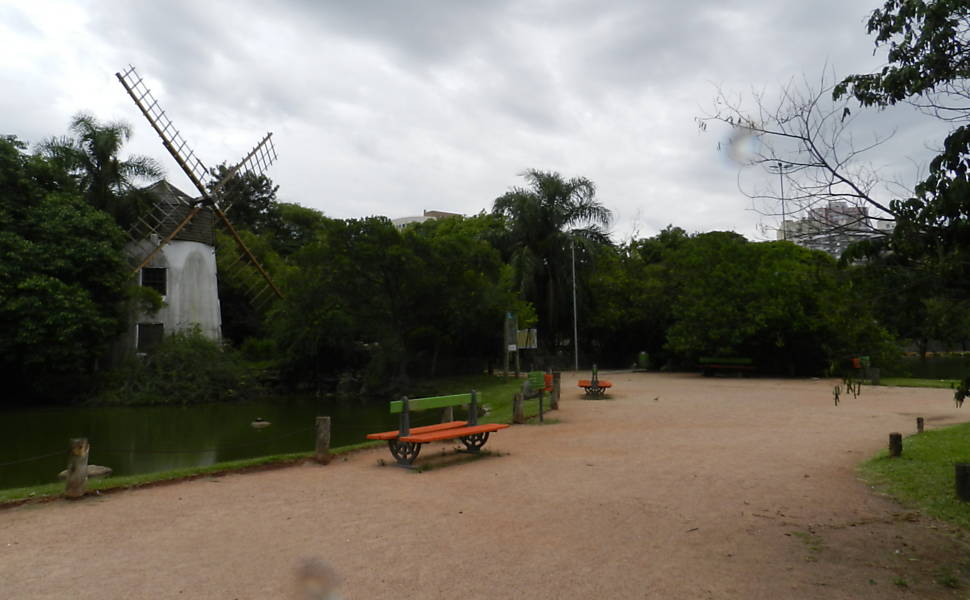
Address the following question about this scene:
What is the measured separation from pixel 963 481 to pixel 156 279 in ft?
98.0

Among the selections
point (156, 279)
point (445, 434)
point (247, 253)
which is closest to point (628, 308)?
point (247, 253)

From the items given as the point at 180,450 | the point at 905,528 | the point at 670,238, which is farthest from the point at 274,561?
the point at 670,238

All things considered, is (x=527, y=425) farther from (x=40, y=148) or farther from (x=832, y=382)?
(x=40, y=148)

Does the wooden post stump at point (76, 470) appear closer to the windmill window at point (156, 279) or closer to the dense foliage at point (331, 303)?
the dense foliage at point (331, 303)

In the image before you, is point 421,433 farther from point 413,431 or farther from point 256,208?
point 256,208

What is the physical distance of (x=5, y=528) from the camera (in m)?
6.49

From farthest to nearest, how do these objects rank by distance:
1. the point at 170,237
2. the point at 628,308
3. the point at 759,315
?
the point at 628,308
the point at 170,237
the point at 759,315

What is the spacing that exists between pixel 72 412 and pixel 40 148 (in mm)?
11407

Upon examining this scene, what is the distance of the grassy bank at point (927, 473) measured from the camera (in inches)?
261

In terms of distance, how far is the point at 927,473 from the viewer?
8047 mm

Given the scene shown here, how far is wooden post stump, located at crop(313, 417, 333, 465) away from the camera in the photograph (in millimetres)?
9961

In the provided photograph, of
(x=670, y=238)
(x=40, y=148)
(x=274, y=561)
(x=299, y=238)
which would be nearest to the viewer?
(x=274, y=561)

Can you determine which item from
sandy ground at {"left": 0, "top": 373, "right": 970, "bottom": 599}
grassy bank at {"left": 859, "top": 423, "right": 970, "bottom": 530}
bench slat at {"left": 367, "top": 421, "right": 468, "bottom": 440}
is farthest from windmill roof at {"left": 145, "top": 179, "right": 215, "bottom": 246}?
grassy bank at {"left": 859, "top": 423, "right": 970, "bottom": 530}

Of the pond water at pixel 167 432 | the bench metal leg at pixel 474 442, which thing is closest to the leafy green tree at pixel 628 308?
the pond water at pixel 167 432
